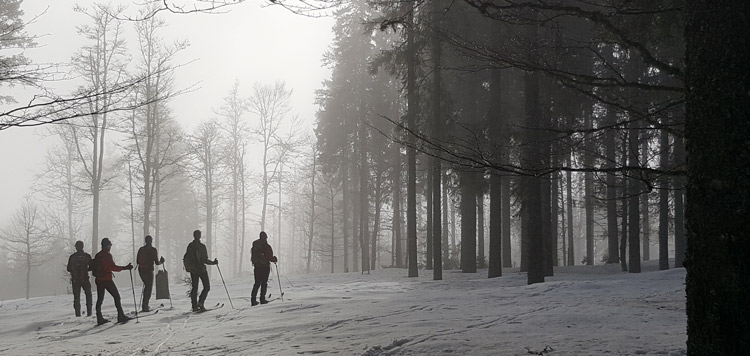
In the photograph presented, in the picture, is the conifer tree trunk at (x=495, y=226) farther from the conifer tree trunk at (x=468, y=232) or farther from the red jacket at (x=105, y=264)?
the red jacket at (x=105, y=264)

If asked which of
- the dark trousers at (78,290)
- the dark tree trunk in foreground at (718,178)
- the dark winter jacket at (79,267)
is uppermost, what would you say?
the dark tree trunk in foreground at (718,178)

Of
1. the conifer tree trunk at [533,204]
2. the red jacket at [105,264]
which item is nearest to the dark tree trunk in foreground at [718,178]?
the red jacket at [105,264]

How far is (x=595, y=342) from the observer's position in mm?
7137

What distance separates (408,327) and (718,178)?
639 centimetres

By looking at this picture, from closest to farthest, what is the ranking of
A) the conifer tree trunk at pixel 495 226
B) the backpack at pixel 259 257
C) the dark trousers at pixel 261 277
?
the backpack at pixel 259 257, the dark trousers at pixel 261 277, the conifer tree trunk at pixel 495 226

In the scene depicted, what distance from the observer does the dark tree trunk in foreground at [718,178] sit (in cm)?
321

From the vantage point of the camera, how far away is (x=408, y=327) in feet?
29.7

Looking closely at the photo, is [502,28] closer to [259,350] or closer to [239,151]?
[259,350]

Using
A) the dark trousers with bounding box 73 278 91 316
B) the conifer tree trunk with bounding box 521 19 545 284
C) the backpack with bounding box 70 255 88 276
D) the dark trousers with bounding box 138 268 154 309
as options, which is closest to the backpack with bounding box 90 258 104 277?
the dark trousers with bounding box 138 268 154 309

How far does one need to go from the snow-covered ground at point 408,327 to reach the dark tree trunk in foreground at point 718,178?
3.46 m

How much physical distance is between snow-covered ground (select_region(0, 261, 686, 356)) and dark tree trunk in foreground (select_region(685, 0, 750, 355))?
3455 millimetres

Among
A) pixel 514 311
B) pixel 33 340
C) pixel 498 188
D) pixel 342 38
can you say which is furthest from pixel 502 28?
pixel 342 38

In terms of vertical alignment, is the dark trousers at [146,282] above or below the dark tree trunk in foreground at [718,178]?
below

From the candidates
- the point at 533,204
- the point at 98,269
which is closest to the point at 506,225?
the point at 533,204
